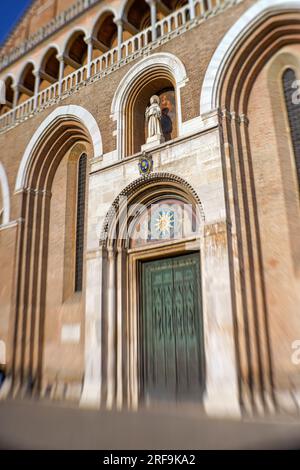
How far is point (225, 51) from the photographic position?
7496 mm

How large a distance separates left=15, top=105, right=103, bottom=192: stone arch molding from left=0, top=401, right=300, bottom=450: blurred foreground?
5.79m

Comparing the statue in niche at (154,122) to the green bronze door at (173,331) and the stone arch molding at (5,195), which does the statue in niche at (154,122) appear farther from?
the stone arch molding at (5,195)

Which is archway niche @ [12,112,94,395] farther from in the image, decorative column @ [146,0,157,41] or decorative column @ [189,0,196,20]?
decorative column @ [189,0,196,20]

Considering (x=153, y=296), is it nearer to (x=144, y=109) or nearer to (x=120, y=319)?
(x=120, y=319)

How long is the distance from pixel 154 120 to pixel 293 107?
2.90 meters

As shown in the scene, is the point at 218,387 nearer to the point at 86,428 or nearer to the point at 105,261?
the point at 86,428

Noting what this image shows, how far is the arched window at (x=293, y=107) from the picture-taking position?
7.27 meters

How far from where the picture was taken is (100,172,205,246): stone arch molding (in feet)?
24.4

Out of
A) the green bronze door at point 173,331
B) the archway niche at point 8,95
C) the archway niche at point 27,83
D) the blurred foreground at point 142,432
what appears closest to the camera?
the blurred foreground at point 142,432

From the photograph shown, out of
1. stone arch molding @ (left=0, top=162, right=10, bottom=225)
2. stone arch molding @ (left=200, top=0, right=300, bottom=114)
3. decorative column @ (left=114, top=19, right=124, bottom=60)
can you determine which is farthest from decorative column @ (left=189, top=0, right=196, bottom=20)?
stone arch molding @ (left=0, top=162, right=10, bottom=225)

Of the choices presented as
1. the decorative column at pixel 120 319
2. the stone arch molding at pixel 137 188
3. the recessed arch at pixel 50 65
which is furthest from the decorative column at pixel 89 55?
the decorative column at pixel 120 319

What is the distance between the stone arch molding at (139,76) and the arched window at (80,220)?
2423 millimetres

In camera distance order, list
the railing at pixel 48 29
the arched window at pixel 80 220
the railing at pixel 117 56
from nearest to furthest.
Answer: the railing at pixel 117 56 → the arched window at pixel 80 220 → the railing at pixel 48 29

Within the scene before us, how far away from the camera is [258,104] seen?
7.64 metres
